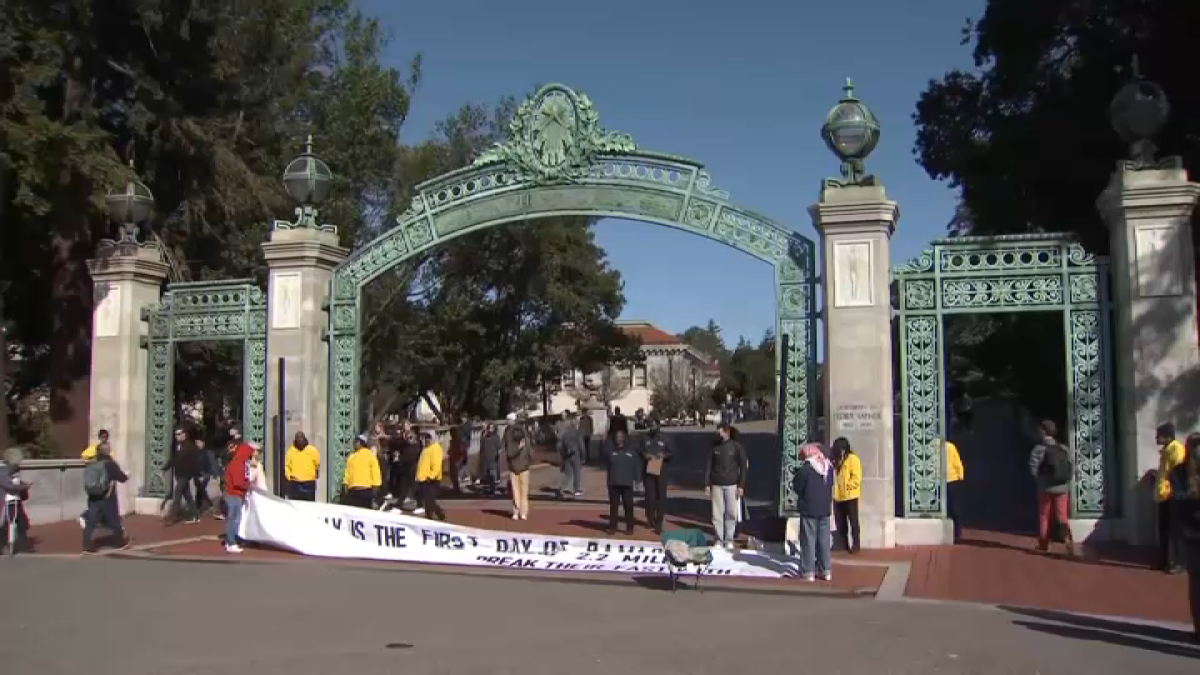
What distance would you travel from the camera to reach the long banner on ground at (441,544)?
12.1 meters

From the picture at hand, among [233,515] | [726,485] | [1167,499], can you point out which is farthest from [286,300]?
[1167,499]

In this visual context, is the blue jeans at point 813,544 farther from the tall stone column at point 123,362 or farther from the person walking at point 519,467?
the tall stone column at point 123,362

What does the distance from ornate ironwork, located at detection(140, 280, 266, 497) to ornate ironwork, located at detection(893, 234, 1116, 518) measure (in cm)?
959

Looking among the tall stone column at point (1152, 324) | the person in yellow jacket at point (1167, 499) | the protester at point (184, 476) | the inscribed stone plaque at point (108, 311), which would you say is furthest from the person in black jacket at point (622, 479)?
the inscribed stone plaque at point (108, 311)

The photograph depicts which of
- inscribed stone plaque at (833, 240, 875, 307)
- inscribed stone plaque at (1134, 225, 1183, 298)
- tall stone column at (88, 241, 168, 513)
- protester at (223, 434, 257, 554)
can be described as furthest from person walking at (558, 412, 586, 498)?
inscribed stone plaque at (1134, 225, 1183, 298)

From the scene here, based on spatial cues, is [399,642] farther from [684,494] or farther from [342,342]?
[684,494]

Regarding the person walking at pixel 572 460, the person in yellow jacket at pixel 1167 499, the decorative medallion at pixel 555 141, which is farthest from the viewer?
the person walking at pixel 572 460

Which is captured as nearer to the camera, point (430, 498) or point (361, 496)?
point (361, 496)

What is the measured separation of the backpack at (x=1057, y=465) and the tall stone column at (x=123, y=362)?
13593 millimetres

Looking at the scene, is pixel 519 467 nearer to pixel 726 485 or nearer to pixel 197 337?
pixel 726 485

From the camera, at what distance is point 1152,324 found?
507 inches

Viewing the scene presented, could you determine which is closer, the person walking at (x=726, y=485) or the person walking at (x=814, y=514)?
the person walking at (x=814, y=514)

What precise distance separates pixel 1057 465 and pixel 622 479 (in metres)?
5.61

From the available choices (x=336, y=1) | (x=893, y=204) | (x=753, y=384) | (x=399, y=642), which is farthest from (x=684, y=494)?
(x=753, y=384)
